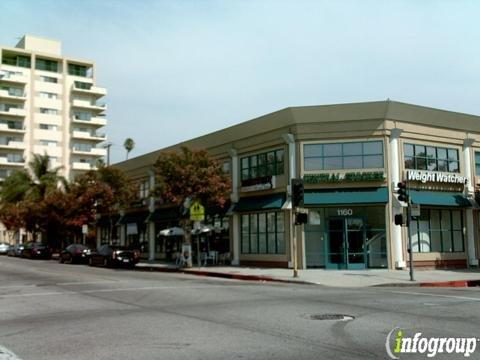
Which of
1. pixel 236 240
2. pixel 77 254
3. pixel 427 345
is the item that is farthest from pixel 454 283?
pixel 77 254

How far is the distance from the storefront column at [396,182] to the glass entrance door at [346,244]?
1.64 metres

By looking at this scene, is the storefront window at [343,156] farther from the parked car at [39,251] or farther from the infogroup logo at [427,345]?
the parked car at [39,251]

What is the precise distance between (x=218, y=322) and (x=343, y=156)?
64.3 ft

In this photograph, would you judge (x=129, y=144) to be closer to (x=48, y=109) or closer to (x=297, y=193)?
(x=48, y=109)

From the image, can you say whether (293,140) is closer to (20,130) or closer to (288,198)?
(288,198)

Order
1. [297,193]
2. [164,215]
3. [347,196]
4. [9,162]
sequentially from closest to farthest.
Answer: [297,193] → [347,196] → [164,215] → [9,162]

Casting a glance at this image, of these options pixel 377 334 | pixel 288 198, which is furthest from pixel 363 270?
pixel 377 334

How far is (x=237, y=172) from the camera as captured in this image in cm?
3459

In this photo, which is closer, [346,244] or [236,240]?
[346,244]

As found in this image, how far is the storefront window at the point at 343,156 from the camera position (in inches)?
1155

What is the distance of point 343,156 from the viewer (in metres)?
29.6

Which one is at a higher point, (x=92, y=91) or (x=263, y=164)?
(x=92, y=91)

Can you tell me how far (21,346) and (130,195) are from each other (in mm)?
34677

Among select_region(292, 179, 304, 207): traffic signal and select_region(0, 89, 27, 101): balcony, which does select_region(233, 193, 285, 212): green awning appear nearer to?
select_region(292, 179, 304, 207): traffic signal
